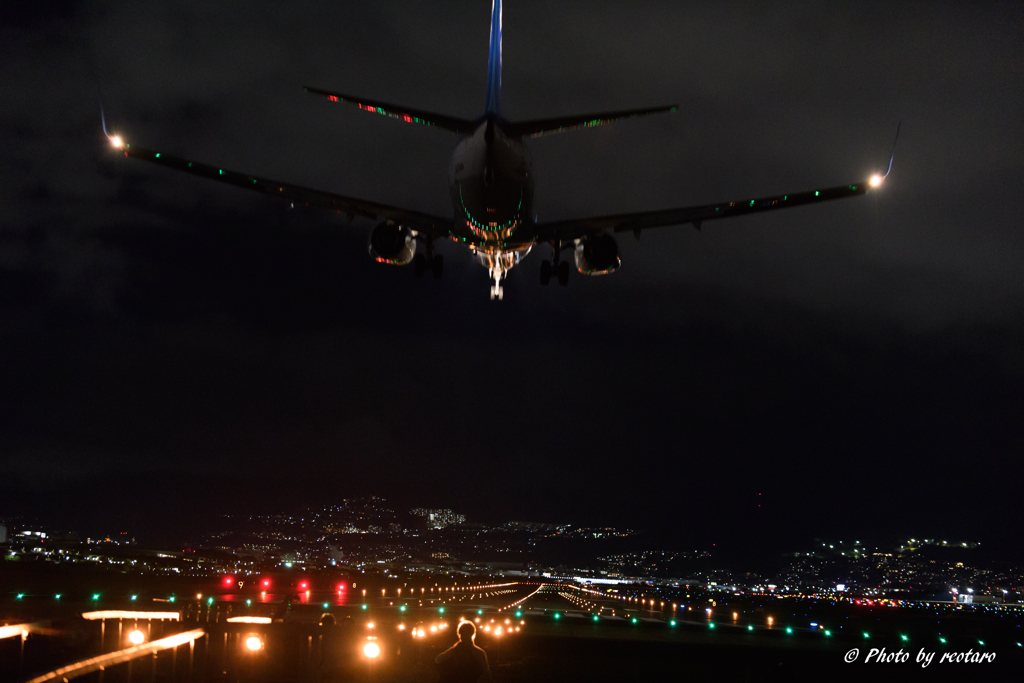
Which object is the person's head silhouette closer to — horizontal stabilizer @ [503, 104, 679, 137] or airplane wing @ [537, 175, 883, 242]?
horizontal stabilizer @ [503, 104, 679, 137]

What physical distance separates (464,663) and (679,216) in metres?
21.9

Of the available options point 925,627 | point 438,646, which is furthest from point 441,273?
point 925,627

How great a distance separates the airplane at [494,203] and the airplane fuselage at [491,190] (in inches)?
1.4

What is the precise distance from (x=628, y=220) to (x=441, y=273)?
8.80m

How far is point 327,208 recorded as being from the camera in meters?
28.4

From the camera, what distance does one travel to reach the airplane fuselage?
2570 cm

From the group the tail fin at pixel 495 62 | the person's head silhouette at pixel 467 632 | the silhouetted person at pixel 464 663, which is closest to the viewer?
the silhouetted person at pixel 464 663

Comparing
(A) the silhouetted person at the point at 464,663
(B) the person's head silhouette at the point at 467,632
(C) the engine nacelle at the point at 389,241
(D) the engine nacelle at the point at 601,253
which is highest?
(C) the engine nacelle at the point at 389,241

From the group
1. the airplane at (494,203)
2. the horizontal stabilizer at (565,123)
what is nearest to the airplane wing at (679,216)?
the airplane at (494,203)

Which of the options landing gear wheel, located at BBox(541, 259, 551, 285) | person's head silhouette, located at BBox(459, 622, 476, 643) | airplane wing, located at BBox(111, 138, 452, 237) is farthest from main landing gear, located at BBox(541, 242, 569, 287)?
person's head silhouette, located at BBox(459, 622, 476, 643)

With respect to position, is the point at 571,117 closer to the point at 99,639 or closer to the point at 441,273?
the point at 441,273

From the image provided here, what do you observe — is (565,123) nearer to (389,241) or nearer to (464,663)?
(389,241)

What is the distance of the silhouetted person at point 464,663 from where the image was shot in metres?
9.59

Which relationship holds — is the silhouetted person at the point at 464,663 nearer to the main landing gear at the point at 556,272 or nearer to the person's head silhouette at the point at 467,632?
the person's head silhouette at the point at 467,632
